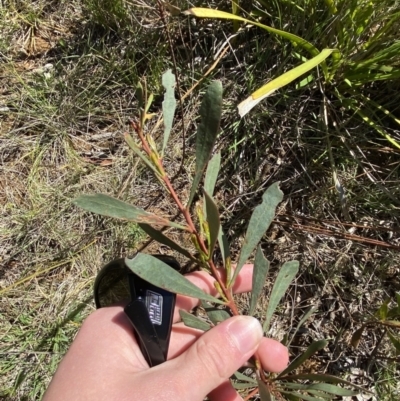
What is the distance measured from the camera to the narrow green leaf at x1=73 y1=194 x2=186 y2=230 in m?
1.10

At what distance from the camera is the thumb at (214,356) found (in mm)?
1311

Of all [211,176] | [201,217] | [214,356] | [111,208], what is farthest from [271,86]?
[214,356]

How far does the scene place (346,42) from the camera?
1.85 m

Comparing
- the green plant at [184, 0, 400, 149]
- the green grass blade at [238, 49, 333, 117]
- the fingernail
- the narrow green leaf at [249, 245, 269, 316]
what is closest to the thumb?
the fingernail

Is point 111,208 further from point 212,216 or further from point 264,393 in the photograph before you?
point 264,393

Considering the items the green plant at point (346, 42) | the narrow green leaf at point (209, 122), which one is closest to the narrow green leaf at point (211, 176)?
the narrow green leaf at point (209, 122)

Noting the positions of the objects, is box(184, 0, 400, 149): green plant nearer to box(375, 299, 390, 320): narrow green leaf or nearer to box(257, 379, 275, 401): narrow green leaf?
box(375, 299, 390, 320): narrow green leaf

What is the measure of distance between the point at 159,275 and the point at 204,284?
0.65m

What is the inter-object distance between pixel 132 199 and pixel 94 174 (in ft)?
0.77

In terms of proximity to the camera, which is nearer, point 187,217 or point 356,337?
point 187,217

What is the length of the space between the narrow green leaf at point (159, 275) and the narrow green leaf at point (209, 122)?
0.77 feet

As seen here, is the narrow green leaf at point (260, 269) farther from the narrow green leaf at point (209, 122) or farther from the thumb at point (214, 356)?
the narrow green leaf at point (209, 122)

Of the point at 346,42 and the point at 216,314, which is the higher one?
the point at 346,42

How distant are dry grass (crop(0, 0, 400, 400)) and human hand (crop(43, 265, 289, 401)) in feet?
1.69
